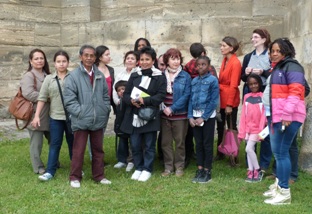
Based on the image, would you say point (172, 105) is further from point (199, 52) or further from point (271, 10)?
point (271, 10)

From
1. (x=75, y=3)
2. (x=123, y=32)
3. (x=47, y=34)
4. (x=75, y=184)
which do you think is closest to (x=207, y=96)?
(x=75, y=184)

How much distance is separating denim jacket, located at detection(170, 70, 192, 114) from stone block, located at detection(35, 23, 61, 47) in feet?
20.1

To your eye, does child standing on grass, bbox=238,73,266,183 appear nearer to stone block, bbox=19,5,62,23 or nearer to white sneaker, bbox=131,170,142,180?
white sneaker, bbox=131,170,142,180

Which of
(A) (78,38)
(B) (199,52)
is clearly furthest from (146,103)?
(A) (78,38)

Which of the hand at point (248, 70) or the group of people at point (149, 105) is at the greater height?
the hand at point (248, 70)

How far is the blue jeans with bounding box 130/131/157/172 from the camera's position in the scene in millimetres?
6059

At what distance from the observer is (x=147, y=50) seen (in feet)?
19.7

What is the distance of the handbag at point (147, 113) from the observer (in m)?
5.85

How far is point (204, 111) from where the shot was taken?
19.1 ft

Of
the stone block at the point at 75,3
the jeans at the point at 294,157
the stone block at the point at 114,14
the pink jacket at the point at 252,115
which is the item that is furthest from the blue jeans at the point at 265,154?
the stone block at the point at 75,3

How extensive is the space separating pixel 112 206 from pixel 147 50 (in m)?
2.20

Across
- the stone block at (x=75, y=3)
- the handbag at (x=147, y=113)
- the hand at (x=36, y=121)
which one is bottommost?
the hand at (x=36, y=121)

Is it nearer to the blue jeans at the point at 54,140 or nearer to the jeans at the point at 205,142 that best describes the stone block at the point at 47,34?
the blue jeans at the point at 54,140

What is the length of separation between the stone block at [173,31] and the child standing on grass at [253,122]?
4.25 m
